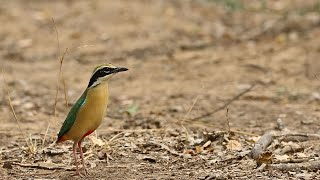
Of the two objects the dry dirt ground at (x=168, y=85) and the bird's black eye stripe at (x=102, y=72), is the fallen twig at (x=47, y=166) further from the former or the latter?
the bird's black eye stripe at (x=102, y=72)

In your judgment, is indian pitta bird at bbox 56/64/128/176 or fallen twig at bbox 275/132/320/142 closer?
indian pitta bird at bbox 56/64/128/176

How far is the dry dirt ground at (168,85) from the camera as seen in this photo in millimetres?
6320

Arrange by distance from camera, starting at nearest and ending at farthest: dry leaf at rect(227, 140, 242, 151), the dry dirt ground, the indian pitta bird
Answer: the indian pitta bird
the dry dirt ground
dry leaf at rect(227, 140, 242, 151)

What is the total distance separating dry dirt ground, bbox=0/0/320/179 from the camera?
20.7 feet

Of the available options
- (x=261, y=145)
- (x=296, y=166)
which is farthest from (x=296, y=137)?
(x=296, y=166)

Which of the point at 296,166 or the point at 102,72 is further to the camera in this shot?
the point at 296,166

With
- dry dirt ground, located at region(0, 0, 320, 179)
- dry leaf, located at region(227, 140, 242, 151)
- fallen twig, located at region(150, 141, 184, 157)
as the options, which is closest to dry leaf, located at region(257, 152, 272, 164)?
dry dirt ground, located at region(0, 0, 320, 179)

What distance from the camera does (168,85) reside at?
10.2 m

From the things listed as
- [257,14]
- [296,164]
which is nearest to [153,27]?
[257,14]

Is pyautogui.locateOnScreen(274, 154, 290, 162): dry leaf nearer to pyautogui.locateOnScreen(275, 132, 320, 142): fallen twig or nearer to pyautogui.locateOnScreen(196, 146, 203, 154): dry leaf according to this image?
pyautogui.locateOnScreen(275, 132, 320, 142): fallen twig

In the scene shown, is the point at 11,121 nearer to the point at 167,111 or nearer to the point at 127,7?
the point at 167,111

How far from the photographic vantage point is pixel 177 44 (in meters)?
12.1

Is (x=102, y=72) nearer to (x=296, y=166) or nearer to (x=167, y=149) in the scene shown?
(x=167, y=149)

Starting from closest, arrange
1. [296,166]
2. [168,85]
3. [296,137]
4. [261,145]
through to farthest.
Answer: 1. [296,166]
2. [261,145]
3. [296,137]
4. [168,85]
